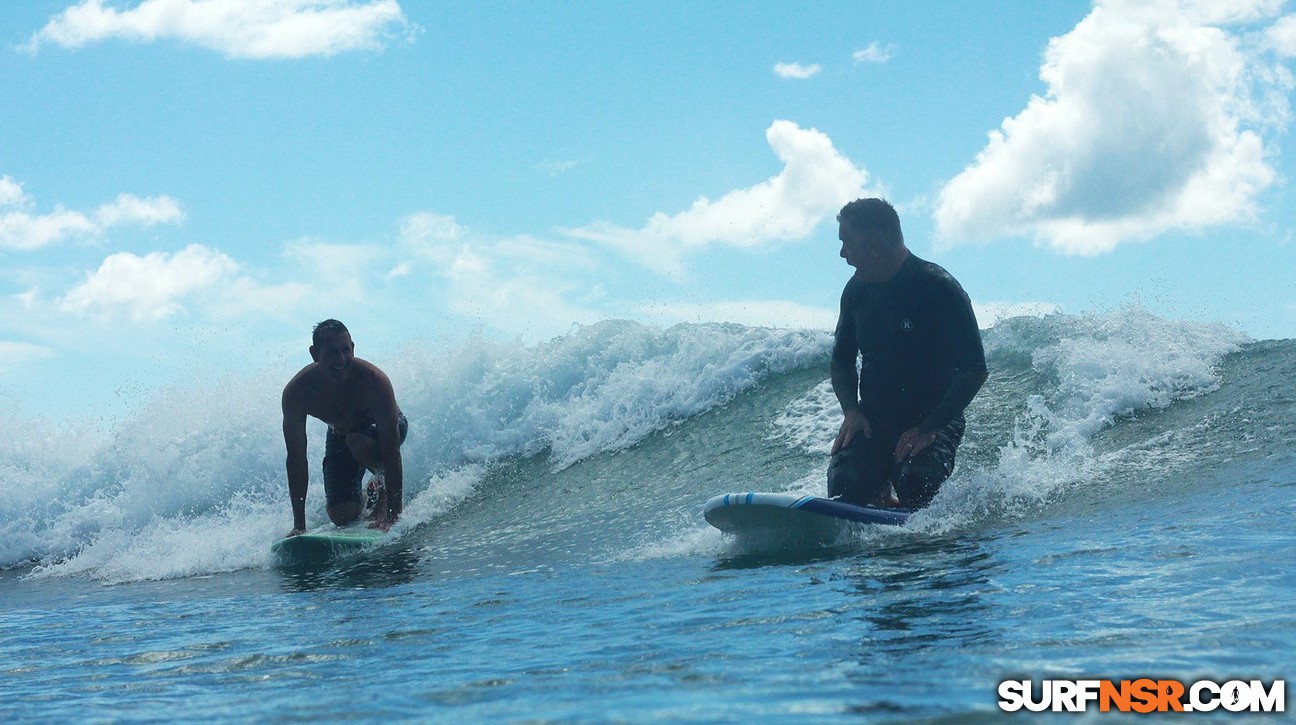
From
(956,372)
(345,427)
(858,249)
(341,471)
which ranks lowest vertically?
(341,471)

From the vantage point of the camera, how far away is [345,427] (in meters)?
8.56

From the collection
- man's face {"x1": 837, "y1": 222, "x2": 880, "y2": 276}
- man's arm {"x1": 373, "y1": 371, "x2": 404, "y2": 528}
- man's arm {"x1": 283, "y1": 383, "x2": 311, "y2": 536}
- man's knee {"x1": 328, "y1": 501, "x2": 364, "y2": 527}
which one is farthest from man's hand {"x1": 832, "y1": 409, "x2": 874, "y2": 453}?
man's knee {"x1": 328, "y1": 501, "x2": 364, "y2": 527}

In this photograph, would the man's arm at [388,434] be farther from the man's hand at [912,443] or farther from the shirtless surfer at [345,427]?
the man's hand at [912,443]

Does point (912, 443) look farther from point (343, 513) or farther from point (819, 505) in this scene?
point (343, 513)

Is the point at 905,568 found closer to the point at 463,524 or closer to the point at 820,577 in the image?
the point at 820,577

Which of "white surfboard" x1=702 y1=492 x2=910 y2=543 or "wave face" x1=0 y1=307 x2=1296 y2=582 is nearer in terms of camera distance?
"white surfboard" x1=702 y1=492 x2=910 y2=543

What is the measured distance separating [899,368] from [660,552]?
5.65 feet

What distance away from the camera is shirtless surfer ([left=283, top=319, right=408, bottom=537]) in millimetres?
7988

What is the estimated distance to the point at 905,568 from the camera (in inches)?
178

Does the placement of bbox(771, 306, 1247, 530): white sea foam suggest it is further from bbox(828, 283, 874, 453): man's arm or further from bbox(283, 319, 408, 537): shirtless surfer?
bbox(283, 319, 408, 537): shirtless surfer

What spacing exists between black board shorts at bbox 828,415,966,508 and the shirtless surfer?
3702 mm

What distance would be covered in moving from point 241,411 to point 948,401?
33.6ft

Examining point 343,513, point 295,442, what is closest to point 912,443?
point 295,442

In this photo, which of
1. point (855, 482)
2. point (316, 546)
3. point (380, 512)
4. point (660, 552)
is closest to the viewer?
point (855, 482)
